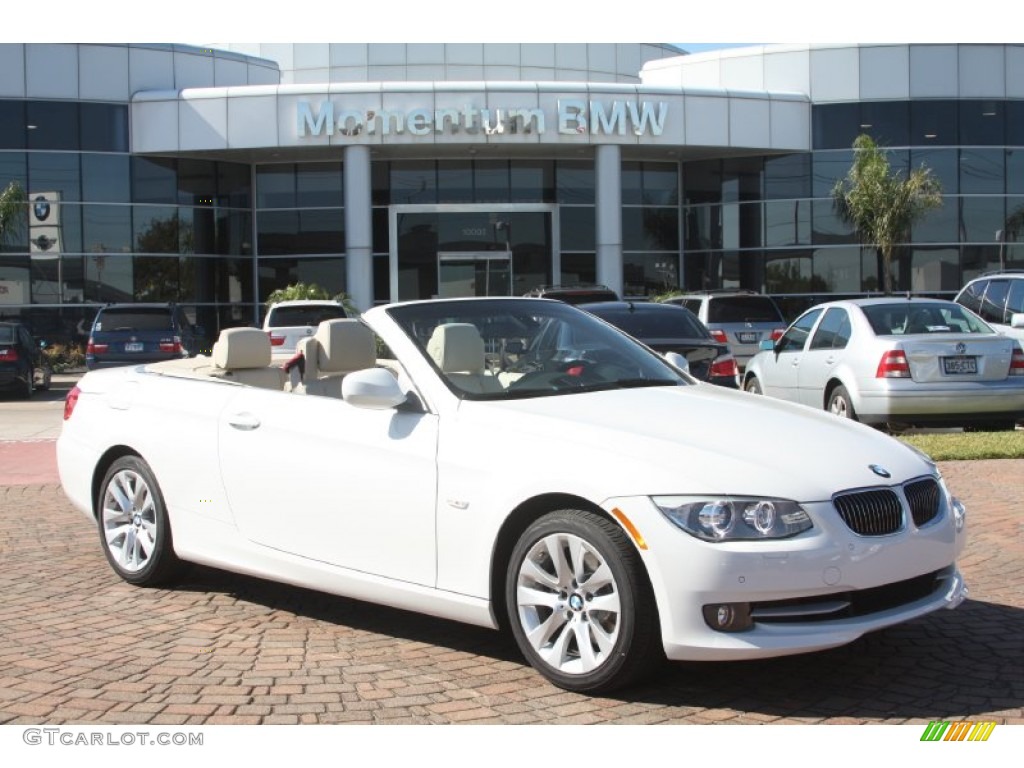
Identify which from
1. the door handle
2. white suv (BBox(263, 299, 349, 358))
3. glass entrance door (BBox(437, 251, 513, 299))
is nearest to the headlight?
the door handle

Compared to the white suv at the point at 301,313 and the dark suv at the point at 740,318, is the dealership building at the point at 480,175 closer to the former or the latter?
the white suv at the point at 301,313

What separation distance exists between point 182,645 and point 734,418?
8.96 feet

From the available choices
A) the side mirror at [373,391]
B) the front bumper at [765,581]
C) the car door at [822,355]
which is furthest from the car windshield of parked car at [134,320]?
the front bumper at [765,581]

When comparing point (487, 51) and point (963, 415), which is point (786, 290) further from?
point (963, 415)

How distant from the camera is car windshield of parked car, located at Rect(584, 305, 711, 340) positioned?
1289 cm

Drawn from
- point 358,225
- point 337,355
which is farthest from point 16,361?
point 337,355

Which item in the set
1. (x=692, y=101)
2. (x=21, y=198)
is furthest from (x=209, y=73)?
(x=692, y=101)

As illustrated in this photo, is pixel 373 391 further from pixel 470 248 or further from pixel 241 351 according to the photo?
pixel 470 248

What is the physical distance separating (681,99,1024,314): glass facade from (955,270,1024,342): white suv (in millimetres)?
19038

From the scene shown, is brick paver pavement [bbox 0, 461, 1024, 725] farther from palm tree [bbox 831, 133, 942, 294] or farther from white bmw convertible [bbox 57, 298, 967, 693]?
palm tree [bbox 831, 133, 942, 294]

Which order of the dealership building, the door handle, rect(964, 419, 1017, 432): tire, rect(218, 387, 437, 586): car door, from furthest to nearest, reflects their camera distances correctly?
the dealership building → rect(964, 419, 1017, 432): tire → the door handle → rect(218, 387, 437, 586): car door

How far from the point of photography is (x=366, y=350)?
21.8 ft

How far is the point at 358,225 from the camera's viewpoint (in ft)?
109

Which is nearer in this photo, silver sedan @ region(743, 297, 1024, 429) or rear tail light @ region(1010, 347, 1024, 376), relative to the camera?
silver sedan @ region(743, 297, 1024, 429)
